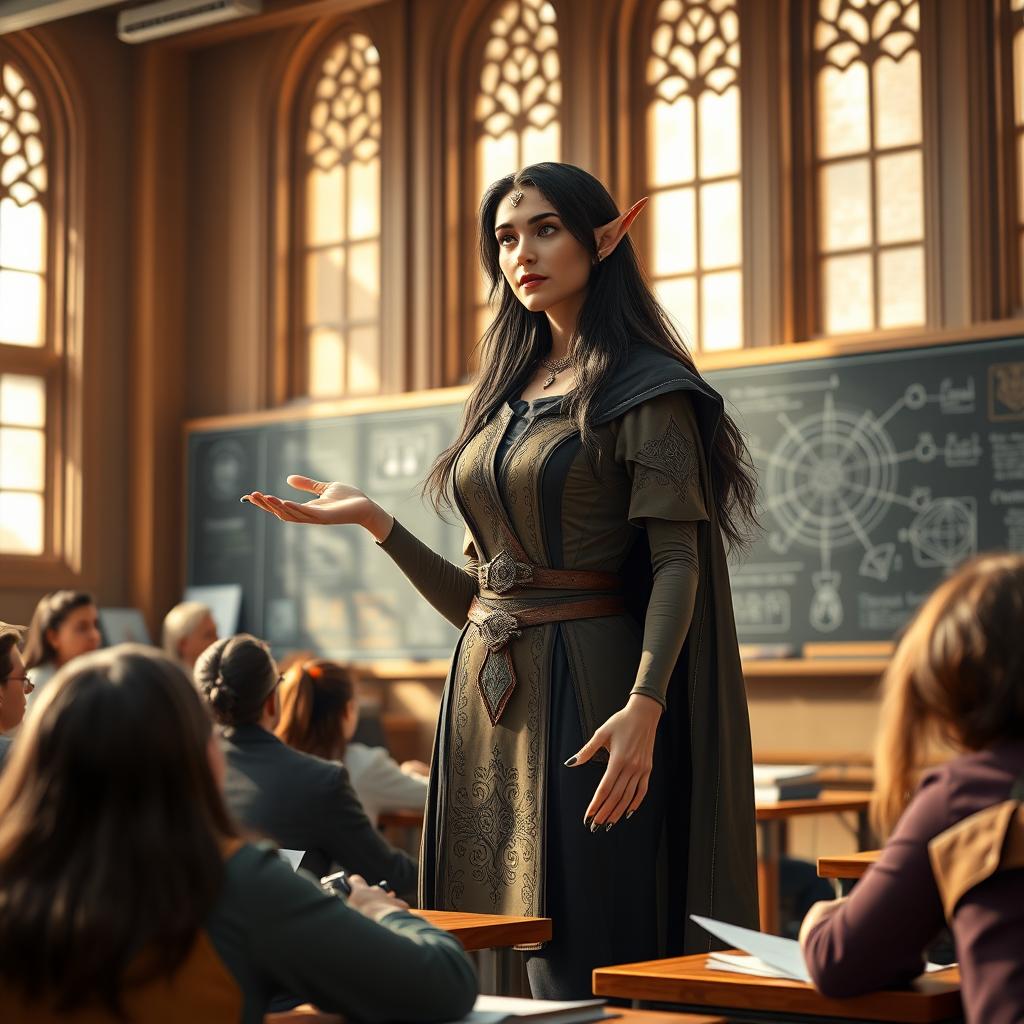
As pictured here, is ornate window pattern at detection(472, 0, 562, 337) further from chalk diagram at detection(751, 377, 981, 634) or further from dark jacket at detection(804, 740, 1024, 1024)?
dark jacket at detection(804, 740, 1024, 1024)

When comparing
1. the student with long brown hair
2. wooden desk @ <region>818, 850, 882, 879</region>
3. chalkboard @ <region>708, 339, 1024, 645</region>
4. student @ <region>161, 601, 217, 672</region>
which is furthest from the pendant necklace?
student @ <region>161, 601, 217, 672</region>

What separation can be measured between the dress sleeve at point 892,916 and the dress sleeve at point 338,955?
0.32m

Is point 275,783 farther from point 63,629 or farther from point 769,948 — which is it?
point 63,629

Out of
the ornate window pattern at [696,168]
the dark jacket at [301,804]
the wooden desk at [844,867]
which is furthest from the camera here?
the ornate window pattern at [696,168]

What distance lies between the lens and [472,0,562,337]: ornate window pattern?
7008mm

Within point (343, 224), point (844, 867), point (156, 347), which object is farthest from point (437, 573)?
point (156, 347)

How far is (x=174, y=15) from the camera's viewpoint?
7000 millimetres

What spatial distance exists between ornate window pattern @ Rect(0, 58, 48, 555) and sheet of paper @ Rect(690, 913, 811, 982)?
6.15 m

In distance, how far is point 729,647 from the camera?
238 cm

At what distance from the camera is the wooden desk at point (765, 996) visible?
145 cm

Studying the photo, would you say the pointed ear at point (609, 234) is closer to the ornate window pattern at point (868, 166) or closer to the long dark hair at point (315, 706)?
the long dark hair at point (315, 706)

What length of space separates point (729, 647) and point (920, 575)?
3617 mm

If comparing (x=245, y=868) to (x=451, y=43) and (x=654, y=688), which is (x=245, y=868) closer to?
(x=654, y=688)

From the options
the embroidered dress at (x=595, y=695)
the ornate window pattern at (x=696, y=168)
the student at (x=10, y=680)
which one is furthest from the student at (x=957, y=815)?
the ornate window pattern at (x=696, y=168)
